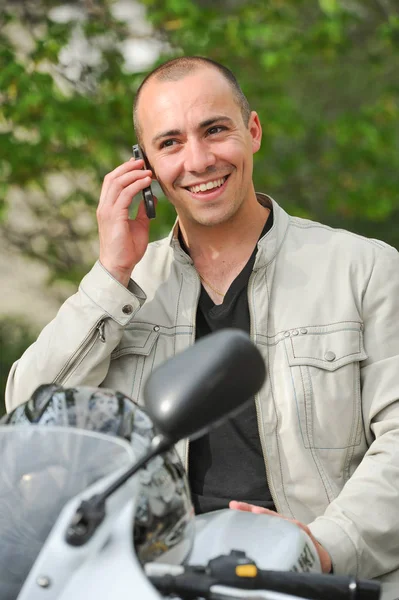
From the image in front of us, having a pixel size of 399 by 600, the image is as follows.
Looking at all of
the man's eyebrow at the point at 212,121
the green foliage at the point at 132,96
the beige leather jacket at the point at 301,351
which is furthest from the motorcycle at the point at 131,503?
the green foliage at the point at 132,96

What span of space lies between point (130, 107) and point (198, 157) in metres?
3.99

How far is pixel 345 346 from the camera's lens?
8.89ft

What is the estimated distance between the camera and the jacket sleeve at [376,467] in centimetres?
229

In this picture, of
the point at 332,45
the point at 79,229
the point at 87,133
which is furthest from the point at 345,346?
the point at 79,229

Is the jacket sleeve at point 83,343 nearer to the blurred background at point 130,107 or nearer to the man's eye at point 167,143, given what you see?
the man's eye at point 167,143

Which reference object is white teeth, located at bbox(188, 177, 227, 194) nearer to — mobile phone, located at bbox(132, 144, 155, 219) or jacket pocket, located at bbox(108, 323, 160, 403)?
mobile phone, located at bbox(132, 144, 155, 219)

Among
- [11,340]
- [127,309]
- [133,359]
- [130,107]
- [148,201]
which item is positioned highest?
[130,107]

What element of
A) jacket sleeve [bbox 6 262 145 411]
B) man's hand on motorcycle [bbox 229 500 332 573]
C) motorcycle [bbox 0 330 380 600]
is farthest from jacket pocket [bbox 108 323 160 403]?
motorcycle [bbox 0 330 380 600]

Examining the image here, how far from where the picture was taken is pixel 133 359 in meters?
2.92

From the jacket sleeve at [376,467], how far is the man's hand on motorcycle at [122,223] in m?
0.69

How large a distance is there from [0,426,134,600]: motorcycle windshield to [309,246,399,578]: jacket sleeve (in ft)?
2.84

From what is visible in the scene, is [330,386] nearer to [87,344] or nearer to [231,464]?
[231,464]

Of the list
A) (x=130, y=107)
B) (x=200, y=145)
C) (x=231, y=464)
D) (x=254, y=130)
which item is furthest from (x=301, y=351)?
(x=130, y=107)

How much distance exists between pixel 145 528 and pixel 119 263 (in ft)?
4.88
